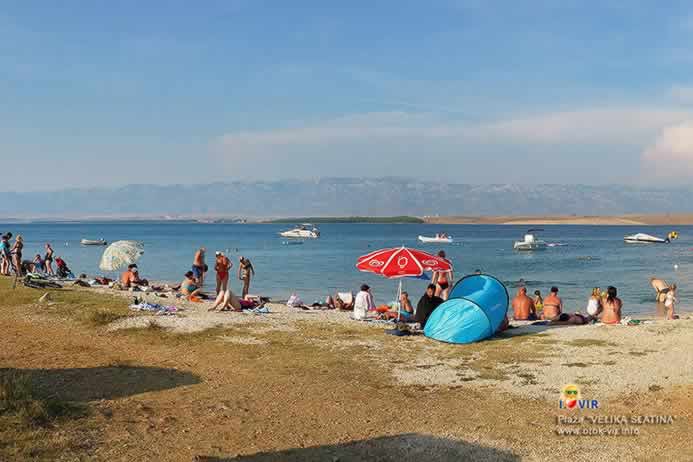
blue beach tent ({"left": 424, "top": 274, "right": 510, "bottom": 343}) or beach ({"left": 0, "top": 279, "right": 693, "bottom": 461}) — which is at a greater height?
blue beach tent ({"left": 424, "top": 274, "right": 510, "bottom": 343})

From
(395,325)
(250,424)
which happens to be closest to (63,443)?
(250,424)

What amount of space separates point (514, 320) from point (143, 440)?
1364cm

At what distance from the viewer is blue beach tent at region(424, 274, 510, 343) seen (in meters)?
14.1

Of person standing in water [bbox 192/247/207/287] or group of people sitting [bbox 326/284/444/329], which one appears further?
person standing in water [bbox 192/247/207/287]

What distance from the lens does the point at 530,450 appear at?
7.66 meters

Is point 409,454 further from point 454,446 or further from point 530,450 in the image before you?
point 530,450

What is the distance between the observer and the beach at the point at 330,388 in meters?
7.74

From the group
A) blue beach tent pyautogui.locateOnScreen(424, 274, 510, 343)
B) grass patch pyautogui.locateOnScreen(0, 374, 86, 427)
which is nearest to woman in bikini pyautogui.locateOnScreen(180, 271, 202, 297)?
blue beach tent pyautogui.locateOnScreen(424, 274, 510, 343)

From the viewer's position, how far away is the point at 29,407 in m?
8.35

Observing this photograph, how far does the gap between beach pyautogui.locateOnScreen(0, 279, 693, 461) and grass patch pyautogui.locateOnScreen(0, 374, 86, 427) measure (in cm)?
14

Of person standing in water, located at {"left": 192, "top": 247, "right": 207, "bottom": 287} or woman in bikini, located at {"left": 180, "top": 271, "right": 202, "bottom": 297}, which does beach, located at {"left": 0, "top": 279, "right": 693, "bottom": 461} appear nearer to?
woman in bikini, located at {"left": 180, "top": 271, "right": 202, "bottom": 297}

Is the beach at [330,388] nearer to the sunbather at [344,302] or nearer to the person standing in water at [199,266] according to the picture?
the sunbather at [344,302]

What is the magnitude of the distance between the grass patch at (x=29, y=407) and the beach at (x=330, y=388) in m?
0.14

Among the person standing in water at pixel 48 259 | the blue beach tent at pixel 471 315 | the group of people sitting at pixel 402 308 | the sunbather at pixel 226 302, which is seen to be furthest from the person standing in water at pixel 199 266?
the person standing in water at pixel 48 259
